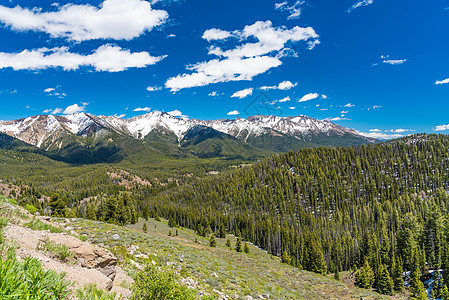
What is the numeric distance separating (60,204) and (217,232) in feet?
266

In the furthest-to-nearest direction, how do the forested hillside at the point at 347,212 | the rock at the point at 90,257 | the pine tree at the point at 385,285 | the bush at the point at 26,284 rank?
the forested hillside at the point at 347,212, the pine tree at the point at 385,285, the rock at the point at 90,257, the bush at the point at 26,284

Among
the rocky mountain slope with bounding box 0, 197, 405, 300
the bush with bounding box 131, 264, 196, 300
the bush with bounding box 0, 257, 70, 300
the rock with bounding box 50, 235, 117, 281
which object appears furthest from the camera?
the rock with bounding box 50, 235, 117, 281

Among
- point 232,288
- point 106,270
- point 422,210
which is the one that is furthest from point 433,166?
point 106,270

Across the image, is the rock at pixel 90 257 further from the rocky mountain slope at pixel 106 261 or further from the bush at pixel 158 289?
the bush at pixel 158 289

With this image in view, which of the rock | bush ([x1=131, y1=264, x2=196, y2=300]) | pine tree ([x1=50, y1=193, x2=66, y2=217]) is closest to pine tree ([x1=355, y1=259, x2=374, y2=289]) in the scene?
bush ([x1=131, y1=264, x2=196, y2=300])

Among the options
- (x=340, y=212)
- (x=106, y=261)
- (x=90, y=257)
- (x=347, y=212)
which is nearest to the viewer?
(x=90, y=257)

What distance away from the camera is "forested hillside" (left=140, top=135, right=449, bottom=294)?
8300 cm

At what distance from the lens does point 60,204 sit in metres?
53.6

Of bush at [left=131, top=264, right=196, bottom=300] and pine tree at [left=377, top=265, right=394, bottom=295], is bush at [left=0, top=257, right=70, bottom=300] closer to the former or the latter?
bush at [left=131, top=264, right=196, bottom=300]

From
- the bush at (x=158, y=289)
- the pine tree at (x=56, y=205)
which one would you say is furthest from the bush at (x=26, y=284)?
the pine tree at (x=56, y=205)

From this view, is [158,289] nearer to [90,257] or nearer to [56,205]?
[90,257]

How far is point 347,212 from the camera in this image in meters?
144

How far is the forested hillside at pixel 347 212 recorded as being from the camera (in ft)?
272

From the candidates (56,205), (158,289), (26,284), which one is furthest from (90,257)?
(56,205)
